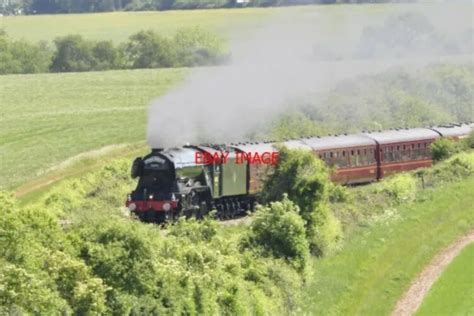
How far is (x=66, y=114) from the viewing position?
88.0 meters

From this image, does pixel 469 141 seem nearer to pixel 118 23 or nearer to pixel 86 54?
pixel 86 54

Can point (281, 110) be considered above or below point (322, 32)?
below

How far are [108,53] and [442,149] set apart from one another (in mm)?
76954

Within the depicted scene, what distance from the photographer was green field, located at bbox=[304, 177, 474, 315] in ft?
125

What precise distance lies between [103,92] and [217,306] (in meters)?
73.5

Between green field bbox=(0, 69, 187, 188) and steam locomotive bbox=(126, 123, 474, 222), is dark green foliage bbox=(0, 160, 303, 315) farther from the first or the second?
green field bbox=(0, 69, 187, 188)

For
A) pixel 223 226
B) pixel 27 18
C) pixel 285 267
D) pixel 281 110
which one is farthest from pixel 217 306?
pixel 27 18

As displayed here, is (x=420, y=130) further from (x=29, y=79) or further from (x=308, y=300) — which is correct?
(x=29, y=79)

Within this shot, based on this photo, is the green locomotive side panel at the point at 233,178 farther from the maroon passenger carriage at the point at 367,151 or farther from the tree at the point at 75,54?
the tree at the point at 75,54

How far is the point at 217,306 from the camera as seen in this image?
3022 cm

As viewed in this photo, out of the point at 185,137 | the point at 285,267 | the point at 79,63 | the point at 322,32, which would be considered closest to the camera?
the point at 285,267

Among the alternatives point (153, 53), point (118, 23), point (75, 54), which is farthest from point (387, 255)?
point (118, 23)

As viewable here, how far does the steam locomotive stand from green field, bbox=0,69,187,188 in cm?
1801

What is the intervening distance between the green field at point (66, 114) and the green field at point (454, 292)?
92.6ft
